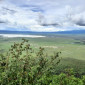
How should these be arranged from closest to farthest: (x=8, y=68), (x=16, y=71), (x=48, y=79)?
(x=8, y=68) → (x=16, y=71) → (x=48, y=79)

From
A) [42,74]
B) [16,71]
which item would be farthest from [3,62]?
[42,74]

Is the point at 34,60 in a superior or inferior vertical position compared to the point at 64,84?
superior

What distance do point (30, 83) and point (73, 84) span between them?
9080 millimetres

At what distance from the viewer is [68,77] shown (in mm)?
33781

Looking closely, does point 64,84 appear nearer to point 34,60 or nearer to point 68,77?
point 68,77

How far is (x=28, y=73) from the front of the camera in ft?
99.3

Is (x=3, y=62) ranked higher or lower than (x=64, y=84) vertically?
higher

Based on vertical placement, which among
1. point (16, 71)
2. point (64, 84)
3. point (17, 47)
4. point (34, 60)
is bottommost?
point (64, 84)

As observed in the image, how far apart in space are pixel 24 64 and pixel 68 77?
34.7 feet

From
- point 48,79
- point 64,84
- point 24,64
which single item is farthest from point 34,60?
point 64,84

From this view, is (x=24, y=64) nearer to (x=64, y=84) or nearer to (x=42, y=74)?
(x=42, y=74)

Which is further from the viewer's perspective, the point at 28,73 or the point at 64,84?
the point at 64,84

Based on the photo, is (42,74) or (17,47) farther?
(42,74)

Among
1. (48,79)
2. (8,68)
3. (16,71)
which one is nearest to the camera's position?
(8,68)
